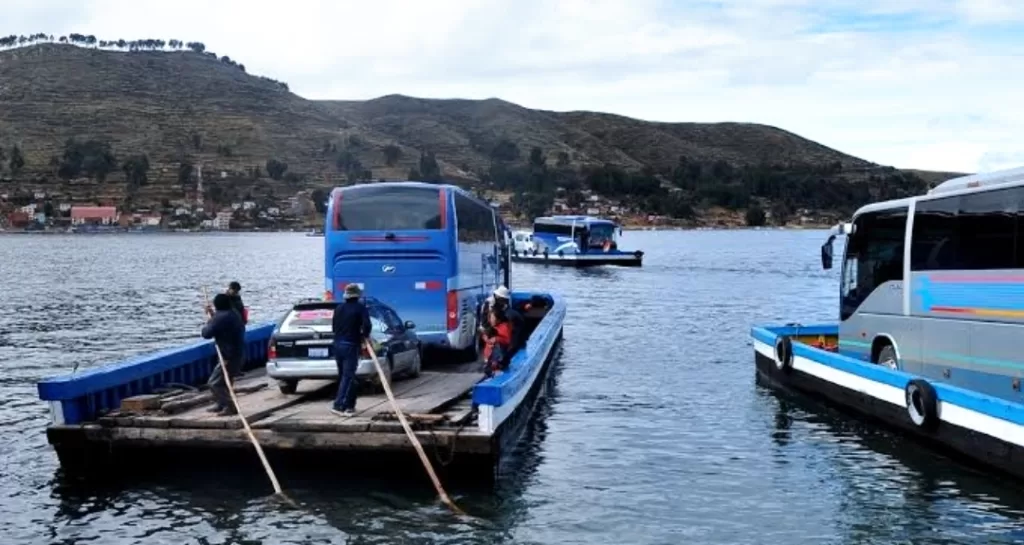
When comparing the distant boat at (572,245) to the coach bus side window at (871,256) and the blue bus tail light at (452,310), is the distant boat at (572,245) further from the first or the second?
the coach bus side window at (871,256)

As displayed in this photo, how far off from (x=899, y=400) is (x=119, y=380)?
40.3ft

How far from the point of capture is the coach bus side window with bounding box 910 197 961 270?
58.0 ft

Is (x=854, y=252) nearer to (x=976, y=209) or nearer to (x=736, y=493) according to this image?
(x=976, y=209)

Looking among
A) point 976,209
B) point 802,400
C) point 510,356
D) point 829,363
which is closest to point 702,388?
point 802,400

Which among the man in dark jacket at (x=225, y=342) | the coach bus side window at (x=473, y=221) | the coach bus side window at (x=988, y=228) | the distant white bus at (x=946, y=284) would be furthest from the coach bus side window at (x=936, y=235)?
the man in dark jacket at (x=225, y=342)

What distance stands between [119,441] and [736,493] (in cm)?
855

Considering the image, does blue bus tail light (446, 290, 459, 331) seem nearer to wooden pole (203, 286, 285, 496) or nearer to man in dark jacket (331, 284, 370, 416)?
man in dark jacket (331, 284, 370, 416)

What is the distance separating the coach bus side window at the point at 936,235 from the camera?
17.7 m

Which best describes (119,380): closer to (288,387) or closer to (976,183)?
(288,387)

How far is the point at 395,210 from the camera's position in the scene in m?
22.6

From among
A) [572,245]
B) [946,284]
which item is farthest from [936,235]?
[572,245]

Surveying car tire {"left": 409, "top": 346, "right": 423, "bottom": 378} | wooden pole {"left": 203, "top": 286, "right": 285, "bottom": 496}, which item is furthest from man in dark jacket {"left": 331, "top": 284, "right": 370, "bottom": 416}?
car tire {"left": 409, "top": 346, "right": 423, "bottom": 378}

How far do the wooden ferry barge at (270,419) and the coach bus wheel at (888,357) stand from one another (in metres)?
6.54

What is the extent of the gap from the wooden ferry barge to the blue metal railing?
16 mm
